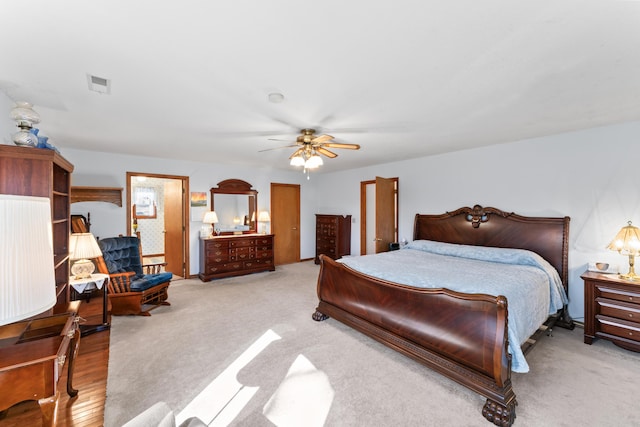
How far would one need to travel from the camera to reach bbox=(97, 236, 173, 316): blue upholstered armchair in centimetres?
345

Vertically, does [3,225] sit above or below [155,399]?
above

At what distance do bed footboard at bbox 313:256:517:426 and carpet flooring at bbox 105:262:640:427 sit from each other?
0.14 meters

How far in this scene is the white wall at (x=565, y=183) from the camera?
9.96 feet

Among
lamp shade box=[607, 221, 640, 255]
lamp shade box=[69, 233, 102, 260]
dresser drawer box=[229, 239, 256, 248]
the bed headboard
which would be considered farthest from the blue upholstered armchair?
lamp shade box=[607, 221, 640, 255]

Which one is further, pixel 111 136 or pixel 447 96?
pixel 111 136

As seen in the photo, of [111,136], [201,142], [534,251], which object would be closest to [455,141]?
[534,251]

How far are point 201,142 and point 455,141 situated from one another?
11.8 ft

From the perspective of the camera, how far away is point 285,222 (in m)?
6.80

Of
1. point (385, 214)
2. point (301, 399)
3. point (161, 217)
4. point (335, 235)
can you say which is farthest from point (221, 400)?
point (161, 217)

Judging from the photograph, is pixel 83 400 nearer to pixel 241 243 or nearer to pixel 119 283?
pixel 119 283

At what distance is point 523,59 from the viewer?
1.74 meters

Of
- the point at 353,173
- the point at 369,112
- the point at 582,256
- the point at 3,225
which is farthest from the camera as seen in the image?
the point at 353,173

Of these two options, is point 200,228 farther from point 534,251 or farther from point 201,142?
point 534,251

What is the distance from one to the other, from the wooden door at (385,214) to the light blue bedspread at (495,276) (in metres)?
0.87
